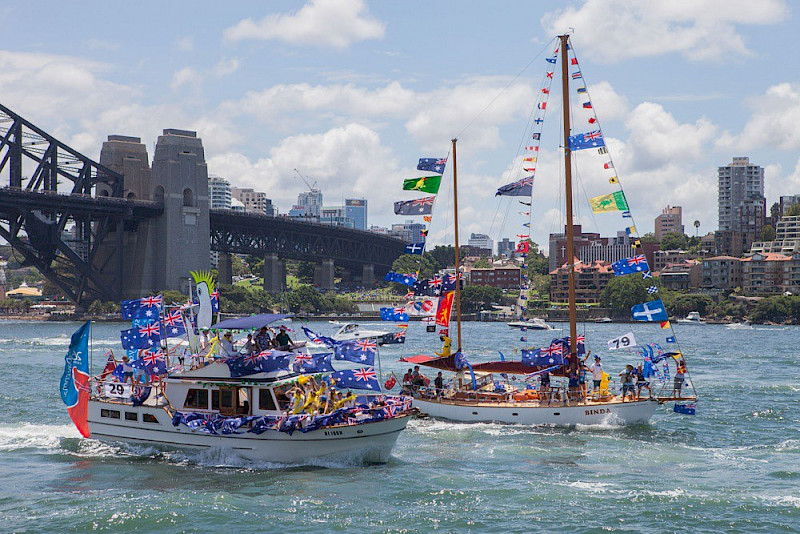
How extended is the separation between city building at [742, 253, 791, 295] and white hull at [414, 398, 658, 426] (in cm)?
13497

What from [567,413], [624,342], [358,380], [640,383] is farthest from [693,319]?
[358,380]

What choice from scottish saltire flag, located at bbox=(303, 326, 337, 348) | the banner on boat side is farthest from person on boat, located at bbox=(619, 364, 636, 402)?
scottish saltire flag, located at bbox=(303, 326, 337, 348)

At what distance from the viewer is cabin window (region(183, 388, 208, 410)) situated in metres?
25.4

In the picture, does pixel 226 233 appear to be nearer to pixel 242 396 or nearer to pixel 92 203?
pixel 92 203

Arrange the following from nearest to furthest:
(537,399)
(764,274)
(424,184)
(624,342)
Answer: (624,342) → (537,399) → (424,184) → (764,274)

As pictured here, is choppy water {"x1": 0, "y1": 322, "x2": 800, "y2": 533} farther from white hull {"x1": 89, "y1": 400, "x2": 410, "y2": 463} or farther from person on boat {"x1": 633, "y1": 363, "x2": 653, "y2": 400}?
person on boat {"x1": 633, "y1": 363, "x2": 653, "y2": 400}

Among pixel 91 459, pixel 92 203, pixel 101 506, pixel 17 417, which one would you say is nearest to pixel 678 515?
pixel 101 506

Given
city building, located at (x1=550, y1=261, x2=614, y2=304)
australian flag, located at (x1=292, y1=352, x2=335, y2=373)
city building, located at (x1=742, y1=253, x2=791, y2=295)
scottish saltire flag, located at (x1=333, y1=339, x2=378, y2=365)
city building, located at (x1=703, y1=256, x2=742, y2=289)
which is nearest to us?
australian flag, located at (x1=292, y1=352, x2=335, y2=373)

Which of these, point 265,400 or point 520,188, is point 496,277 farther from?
point 265,400

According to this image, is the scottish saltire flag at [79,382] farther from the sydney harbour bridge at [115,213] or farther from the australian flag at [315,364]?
the sydney harbour bridge at [115,213]

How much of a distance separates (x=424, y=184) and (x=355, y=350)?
38.8ft

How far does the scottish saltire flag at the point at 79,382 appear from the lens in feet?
89.4

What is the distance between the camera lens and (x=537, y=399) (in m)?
31.2

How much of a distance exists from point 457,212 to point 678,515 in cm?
2108
